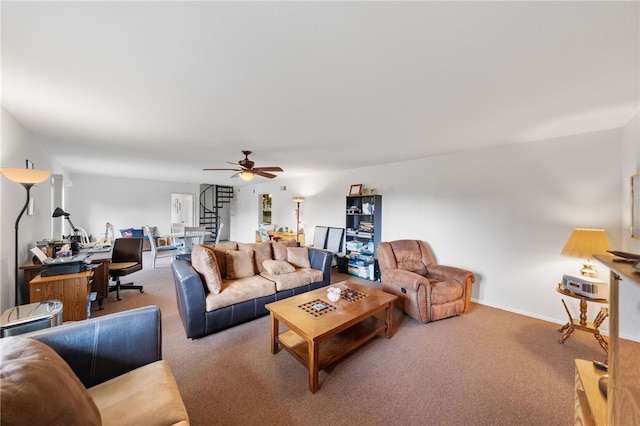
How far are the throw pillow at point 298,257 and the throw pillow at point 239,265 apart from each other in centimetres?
65

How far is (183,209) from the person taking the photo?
26.3 ft

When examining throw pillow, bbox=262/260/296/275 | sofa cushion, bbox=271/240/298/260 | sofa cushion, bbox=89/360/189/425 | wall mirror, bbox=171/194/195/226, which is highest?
wall mirror, bbox=171/194/195/226

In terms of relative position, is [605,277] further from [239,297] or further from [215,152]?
[215,152]

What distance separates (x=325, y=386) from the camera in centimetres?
178

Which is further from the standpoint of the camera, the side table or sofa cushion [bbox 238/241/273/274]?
sofa cushion [bbox 238/241/273/274]

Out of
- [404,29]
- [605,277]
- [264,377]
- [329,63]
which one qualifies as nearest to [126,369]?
[264,377]

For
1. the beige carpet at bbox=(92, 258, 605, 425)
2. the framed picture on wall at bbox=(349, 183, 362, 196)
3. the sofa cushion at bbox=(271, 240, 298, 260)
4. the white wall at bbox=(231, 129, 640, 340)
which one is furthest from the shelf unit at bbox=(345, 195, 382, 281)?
the beige carpet at bbox=(92, 258, 605, 425)

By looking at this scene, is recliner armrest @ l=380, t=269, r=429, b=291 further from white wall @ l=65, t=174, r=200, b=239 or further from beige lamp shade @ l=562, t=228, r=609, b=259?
white wall @ l=65, t=174, r=200, b=239

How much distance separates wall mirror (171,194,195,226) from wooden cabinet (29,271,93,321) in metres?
5.82

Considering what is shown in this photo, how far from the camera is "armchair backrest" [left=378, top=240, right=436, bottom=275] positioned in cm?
336

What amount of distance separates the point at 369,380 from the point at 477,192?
2984mm

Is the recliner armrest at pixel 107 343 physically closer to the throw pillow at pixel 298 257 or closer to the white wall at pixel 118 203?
the throw pillow at pixel 298 257

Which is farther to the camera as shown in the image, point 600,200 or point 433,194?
point 433,194

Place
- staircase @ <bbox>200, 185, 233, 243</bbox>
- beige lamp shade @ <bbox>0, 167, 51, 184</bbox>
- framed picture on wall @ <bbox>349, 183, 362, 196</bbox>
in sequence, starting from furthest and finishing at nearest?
1. staircase @ <bbox>200, 185, 233, 243</bbox>
2. framed picture on wall @ <bbox>349, 183, 362, 196</bbox>
3. beige lamp shade @ <bbox>0, 167, 51, 184</bbox>
